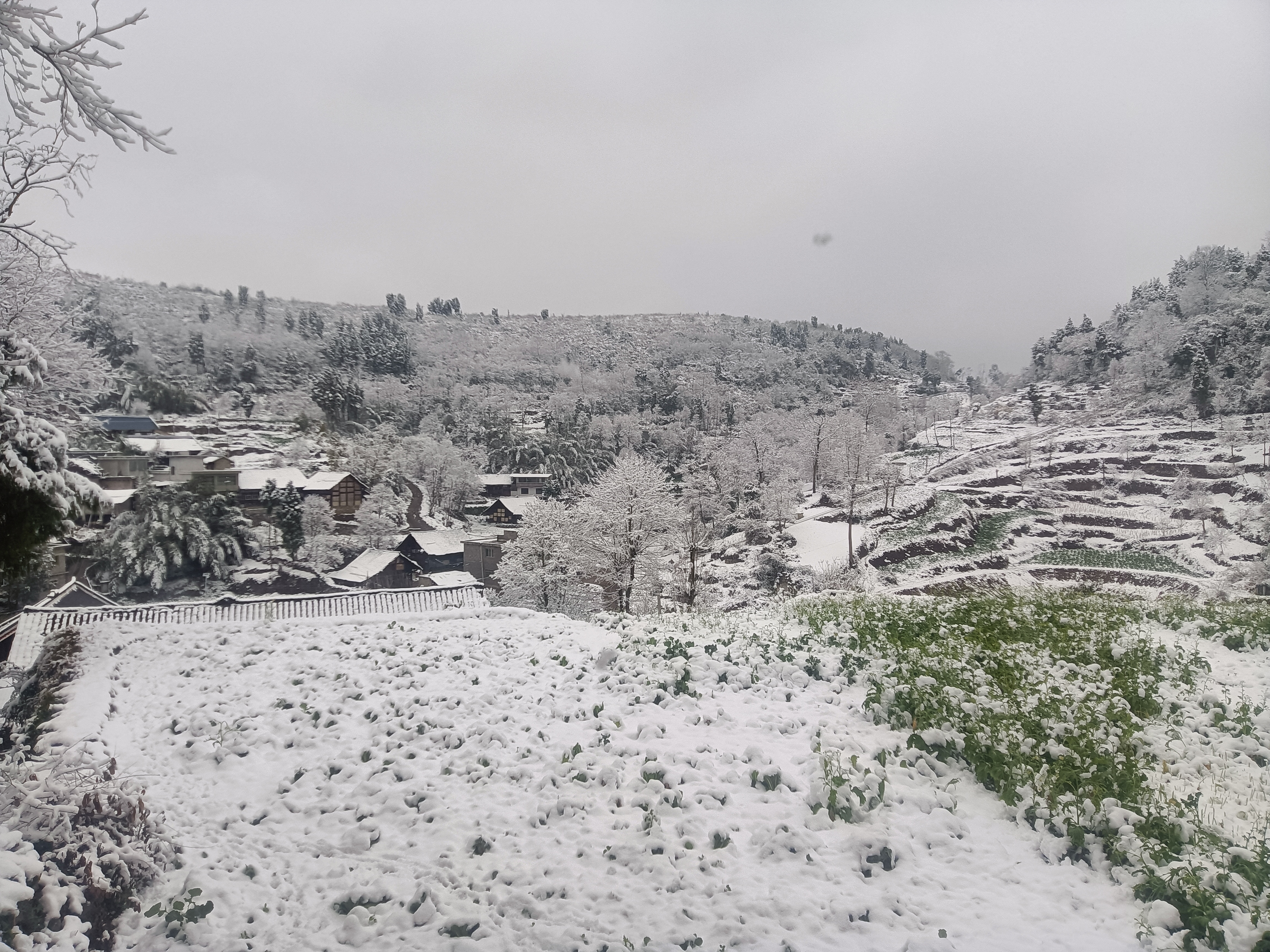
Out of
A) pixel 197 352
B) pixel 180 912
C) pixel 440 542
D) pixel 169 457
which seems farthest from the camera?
pixel 197 352

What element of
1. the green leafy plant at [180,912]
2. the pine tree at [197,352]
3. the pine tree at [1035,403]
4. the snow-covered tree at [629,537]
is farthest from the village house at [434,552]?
the pine tree at [197,352]

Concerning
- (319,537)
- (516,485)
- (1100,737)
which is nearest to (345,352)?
(516,485)

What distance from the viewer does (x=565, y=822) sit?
490 centimetres

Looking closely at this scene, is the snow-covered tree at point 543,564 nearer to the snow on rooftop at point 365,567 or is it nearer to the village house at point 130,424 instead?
the snow on rooftop at point 365,567

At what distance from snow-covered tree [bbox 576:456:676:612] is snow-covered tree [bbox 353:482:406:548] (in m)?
24.8

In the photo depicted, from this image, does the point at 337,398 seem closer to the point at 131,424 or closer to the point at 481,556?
the point at 131,424

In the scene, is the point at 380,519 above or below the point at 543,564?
above

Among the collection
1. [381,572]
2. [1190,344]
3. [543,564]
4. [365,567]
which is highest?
[1190,344]

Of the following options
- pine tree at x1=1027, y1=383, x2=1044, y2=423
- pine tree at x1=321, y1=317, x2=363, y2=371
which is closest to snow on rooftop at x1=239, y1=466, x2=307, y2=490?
pine tree at x1=321, y1=317, x2=363, y2=371

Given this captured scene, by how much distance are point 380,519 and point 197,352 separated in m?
81.2

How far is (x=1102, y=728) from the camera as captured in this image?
227 inches

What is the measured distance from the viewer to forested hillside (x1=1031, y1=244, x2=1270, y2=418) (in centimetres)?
5072

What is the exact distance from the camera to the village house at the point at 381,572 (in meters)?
39.9

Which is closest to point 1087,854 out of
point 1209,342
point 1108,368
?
point 1209,342
